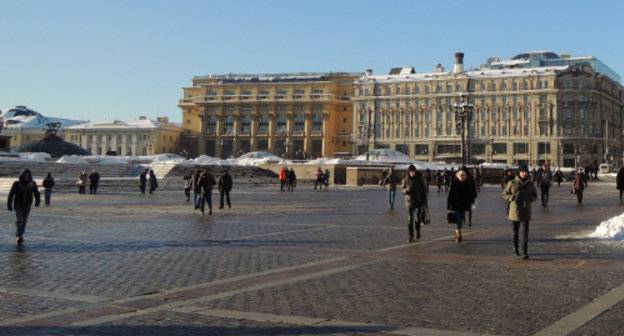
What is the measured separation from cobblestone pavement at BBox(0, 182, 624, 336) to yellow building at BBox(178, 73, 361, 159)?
9859cm

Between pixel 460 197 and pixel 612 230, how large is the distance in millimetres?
3341

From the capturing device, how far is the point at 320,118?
114 m

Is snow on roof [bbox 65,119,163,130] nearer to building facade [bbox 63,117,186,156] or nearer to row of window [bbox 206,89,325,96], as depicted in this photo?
Result: building facade [bbox 63,117,186,156]

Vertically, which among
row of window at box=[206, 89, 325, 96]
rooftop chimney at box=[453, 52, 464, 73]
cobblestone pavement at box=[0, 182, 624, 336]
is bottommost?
cobblestone pavement at box=[0, 182, 624, 336]

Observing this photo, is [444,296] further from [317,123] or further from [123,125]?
[123,125]

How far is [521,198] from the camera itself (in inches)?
414

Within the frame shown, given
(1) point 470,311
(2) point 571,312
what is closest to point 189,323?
(1) point 470,311

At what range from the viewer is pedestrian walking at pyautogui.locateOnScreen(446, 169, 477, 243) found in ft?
40.7

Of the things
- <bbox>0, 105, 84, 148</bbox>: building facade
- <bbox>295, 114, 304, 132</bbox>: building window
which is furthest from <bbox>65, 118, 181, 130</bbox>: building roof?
<bbox>295, 114, 304, 132</bbox>: building window

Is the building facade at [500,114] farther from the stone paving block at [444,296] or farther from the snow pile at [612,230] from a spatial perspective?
the stone paving block at [444,296]

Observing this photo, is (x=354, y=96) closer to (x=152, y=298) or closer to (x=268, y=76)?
(x=268, y=76)

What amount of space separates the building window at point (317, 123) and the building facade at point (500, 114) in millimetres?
8436

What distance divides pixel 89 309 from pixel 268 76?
379ft

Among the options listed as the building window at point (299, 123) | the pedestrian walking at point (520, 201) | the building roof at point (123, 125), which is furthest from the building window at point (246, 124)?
the pedestrian walking at point (520, 201)
